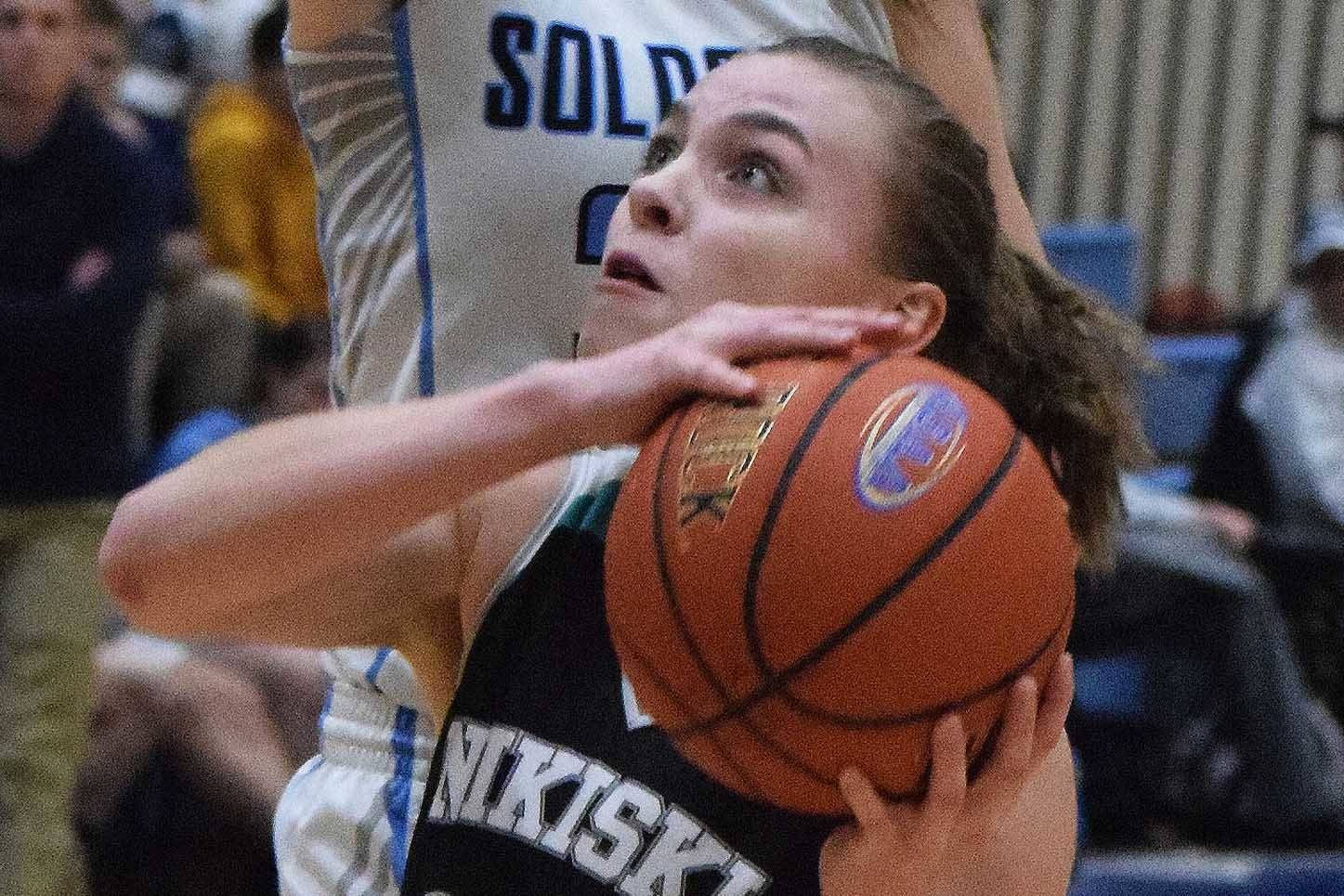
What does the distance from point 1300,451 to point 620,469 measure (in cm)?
362

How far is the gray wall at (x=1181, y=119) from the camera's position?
789 centimetres

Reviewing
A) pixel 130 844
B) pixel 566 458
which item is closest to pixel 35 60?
pixel 130 844

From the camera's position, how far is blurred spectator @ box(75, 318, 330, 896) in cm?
425

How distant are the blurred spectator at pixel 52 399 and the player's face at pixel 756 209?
2558mm

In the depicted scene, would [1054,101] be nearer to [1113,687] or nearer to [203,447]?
[1113,687]

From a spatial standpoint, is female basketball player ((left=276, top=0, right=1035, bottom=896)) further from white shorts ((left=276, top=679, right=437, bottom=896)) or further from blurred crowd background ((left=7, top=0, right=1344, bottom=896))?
blurred crowd background ((left=7, top=0, right=1344, bottom=896))

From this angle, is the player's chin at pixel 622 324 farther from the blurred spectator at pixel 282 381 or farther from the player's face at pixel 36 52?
the blurred spectator at pixel 282 381

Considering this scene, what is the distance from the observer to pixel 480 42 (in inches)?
85.0

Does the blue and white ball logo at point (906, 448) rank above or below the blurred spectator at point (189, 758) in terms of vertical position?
above

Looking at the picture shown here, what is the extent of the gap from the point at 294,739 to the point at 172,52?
2540 mm

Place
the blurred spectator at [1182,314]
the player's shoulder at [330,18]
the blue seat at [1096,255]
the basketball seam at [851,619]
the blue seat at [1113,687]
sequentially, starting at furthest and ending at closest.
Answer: the blurred spectator at [1182,314], the blue seat at [1096,255], the blue seat at [1113,687], the player's shoulder at [330,18], the basketball seam at [851,619]

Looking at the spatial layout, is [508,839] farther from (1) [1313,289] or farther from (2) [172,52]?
(2) [172,52]


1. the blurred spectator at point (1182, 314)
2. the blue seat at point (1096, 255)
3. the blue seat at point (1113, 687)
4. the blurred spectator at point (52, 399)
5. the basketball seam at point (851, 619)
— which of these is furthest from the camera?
the blurred spectator at point (1182, 314)

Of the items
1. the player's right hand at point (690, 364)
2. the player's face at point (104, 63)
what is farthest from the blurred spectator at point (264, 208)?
the player's right hand at point (690, 364)
